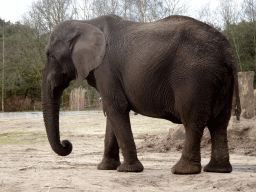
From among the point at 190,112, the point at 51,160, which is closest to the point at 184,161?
the point at 190,112

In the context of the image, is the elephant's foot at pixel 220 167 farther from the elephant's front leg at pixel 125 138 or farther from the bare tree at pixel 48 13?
the bare tree at pixel 48 13

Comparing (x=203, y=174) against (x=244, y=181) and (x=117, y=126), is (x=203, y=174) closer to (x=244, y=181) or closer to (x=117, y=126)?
(x=244, y=181)

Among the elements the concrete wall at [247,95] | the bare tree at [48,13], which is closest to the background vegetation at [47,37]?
the bare tree at [48,13]

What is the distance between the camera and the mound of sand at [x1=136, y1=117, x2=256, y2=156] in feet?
27.5

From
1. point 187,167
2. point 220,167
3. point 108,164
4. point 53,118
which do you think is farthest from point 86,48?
point 220,167

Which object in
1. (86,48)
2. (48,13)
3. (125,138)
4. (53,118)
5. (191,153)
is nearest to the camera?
(191,153)

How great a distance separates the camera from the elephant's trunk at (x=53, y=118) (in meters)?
A: 5.91

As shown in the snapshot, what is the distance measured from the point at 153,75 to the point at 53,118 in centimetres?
187

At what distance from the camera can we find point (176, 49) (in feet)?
16.6

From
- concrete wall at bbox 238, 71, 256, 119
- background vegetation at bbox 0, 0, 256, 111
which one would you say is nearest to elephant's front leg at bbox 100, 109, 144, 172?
concrete wall at bbox 238, 71, 256, 119

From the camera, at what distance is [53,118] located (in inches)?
236

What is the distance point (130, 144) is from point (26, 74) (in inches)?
1038

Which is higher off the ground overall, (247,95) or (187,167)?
(247,95)

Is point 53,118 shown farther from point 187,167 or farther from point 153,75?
point 187,167
